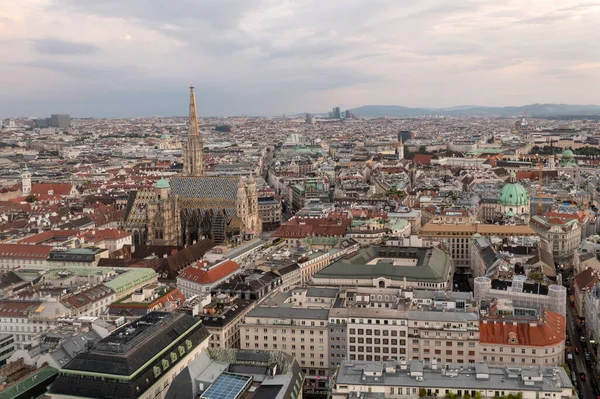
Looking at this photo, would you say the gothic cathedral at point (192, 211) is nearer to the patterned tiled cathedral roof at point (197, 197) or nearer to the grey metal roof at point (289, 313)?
the patterned tiled cathedral roof at point (197, 197)

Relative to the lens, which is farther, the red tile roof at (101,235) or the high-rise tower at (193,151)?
the high-rise tower at (193,151)

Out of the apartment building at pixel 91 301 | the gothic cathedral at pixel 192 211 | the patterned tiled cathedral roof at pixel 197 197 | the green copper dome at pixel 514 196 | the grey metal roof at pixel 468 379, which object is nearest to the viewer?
the grey metal roof at pixel 468 379

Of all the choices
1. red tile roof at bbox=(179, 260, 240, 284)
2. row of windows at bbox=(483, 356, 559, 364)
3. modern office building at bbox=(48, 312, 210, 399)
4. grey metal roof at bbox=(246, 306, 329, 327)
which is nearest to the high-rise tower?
red tile roof at bbox=(179, 260, 240, 284)

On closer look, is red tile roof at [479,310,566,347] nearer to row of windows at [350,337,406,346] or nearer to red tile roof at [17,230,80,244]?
row of windows at [350,337,406,346]

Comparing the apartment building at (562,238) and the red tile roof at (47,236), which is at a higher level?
the red tile roof at (47,236)

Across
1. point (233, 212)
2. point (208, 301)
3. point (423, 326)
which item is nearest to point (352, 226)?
point (233, 212)

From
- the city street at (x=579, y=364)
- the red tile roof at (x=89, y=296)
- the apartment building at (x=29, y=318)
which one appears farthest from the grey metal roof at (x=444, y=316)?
the apartment building at (x=29, y=318)

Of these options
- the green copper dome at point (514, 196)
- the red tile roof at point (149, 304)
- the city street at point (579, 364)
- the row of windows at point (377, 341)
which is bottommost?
the city street at point (579, 364)
